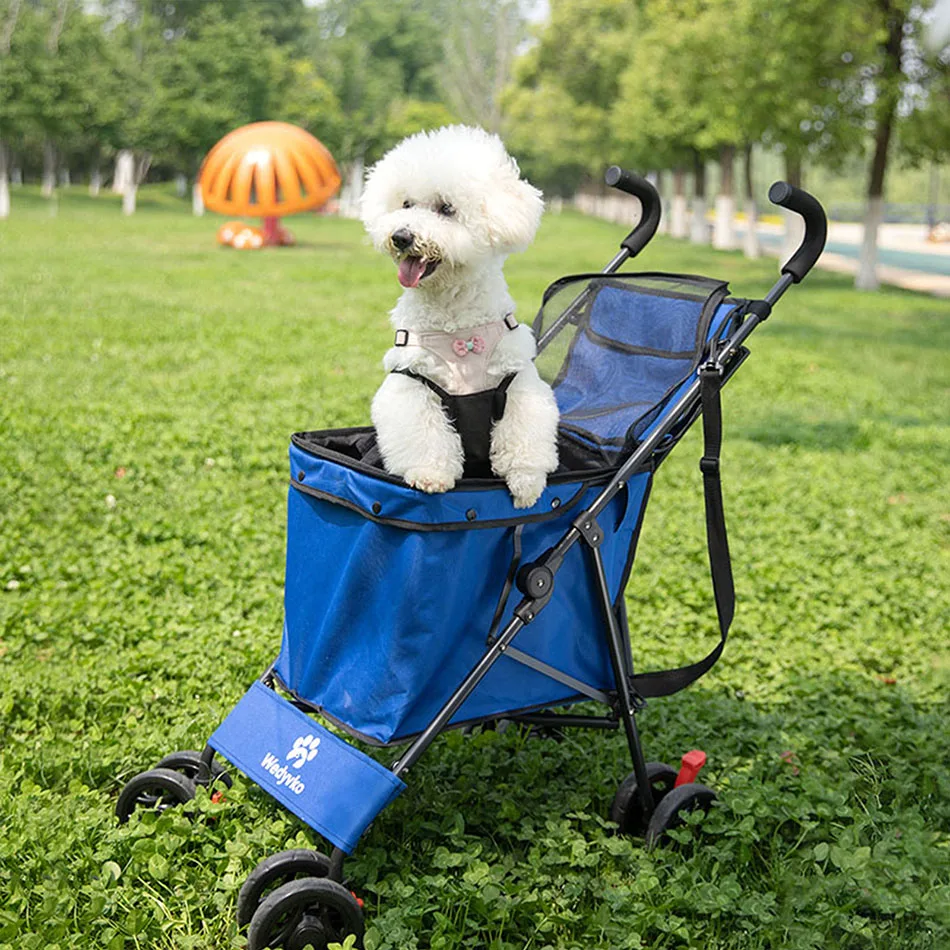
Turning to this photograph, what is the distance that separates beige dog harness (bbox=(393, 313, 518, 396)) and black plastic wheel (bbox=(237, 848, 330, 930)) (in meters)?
1.13

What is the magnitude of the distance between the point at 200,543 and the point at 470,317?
9.16ft

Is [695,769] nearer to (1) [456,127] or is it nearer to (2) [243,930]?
(2) [243,930]

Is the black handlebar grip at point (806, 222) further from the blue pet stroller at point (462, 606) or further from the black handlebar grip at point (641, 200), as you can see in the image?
the black handlebar grip at point (641, 200)

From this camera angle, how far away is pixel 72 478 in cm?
598

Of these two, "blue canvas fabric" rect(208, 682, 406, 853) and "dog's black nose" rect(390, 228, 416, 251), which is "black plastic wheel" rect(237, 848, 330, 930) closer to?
"blue canvas fabric" rect(208, 682, 406, 853)

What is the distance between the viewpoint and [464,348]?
9.53ft

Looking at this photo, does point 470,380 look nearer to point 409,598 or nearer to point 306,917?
point 409,598

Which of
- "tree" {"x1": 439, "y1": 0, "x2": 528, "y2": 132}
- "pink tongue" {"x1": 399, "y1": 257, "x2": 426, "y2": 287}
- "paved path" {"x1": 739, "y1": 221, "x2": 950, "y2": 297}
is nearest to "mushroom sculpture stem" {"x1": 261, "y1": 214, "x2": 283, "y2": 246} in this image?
"paved path" {"x1": 739, "y1": 221, "x2": 950, "y2": 297}

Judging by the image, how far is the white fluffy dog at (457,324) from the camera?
2.76 m

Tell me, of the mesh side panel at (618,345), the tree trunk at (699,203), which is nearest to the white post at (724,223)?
the tree trunk at (699,203)

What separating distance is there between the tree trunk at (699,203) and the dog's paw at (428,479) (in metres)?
30.0

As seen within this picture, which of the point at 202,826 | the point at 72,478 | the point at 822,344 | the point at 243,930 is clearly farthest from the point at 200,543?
the point at 822,344

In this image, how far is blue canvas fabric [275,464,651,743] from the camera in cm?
270

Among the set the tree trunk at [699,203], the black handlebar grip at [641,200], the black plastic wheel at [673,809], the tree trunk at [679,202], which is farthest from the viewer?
the tree trunk at [679,202]
